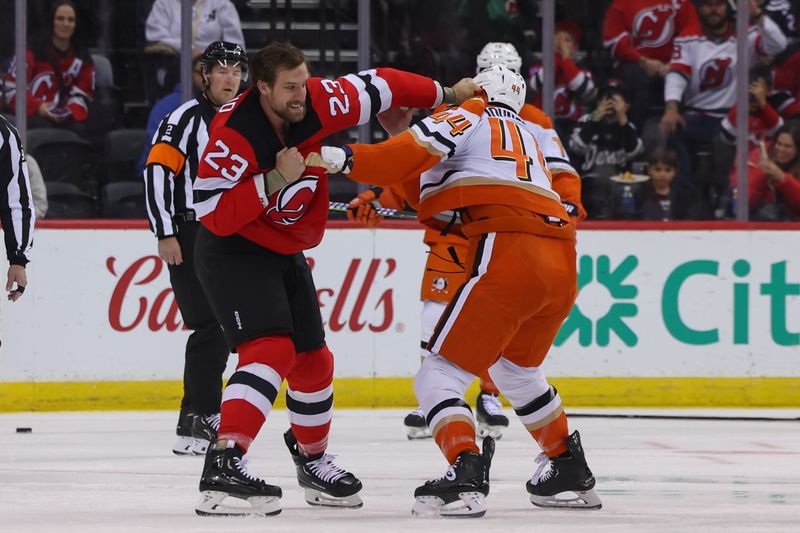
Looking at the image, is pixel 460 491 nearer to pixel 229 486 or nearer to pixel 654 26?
pixel 229 486

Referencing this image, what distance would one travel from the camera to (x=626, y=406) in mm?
7875

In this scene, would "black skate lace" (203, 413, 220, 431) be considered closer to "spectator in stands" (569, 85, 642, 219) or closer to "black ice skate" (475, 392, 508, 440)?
"black ice skate" (475, 392, 508, 440)

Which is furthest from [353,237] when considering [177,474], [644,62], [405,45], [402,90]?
[402,90]

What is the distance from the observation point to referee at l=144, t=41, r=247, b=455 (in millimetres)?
5754

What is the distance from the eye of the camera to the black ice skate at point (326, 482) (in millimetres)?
4309

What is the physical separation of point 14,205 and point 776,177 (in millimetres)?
4632

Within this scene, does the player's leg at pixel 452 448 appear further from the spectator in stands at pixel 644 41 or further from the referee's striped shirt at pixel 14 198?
the spectator in stands at pixel 644 41

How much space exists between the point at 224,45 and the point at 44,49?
2.80 m

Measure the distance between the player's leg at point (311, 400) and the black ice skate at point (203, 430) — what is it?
4.74 ft

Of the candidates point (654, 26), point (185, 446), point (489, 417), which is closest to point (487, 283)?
point (185, 446)

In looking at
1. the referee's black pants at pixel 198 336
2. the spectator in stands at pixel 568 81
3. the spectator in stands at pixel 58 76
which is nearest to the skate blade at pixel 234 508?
the referee's black pants at pixel 198 336

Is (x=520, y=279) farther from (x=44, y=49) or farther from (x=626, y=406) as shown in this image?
(x=44, y=49)

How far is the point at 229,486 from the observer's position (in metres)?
4.01

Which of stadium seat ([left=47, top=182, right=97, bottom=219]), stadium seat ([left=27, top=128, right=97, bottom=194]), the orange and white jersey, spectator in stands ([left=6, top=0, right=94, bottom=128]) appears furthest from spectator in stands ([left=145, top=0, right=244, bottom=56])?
the orange and white jersey
